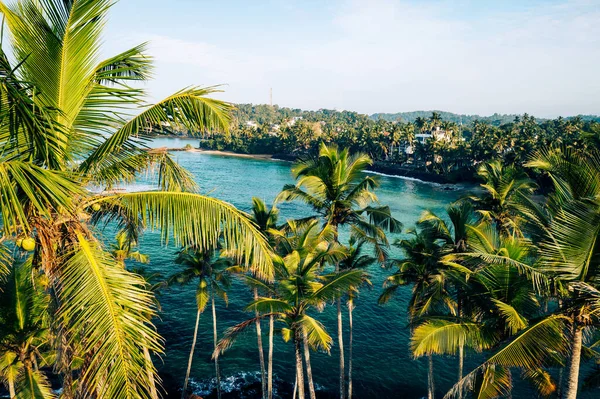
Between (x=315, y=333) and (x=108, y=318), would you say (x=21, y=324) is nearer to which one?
(x=315, y=333)

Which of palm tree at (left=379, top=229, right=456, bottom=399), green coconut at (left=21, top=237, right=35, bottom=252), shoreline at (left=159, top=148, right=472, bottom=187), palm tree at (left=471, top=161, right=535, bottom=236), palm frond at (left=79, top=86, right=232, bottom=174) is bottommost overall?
shoreline at (left=159, top=148, right=472, bottom=187)

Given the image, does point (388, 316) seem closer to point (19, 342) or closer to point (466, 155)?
point (19, 342)

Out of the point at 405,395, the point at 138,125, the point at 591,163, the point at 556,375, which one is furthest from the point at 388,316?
the point at 138,125

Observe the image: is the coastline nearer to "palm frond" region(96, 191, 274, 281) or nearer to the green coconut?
"palm frond" region(96, 191, 274, 281)

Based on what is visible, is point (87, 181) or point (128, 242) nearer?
point (87, 181)

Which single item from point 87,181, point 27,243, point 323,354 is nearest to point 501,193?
point 323,354

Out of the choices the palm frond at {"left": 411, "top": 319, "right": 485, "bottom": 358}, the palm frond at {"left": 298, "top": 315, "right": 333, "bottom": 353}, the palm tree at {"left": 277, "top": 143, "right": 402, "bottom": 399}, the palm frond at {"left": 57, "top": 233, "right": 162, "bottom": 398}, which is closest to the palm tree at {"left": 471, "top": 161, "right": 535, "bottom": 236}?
the palm tree at {"left": 277, "top": 143, "right": 402, "bottom": 399}

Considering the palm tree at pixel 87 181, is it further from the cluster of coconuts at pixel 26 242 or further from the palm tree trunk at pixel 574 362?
the palm tree trunk at pixel 574 362
